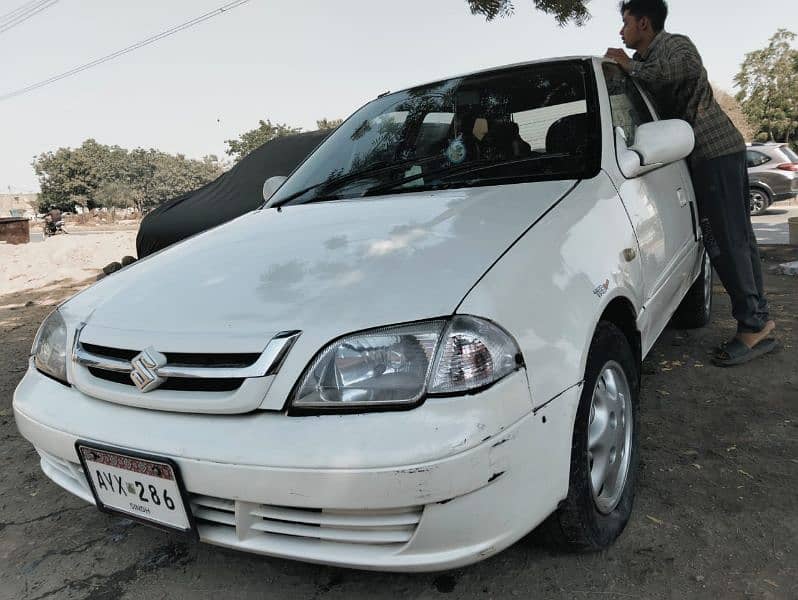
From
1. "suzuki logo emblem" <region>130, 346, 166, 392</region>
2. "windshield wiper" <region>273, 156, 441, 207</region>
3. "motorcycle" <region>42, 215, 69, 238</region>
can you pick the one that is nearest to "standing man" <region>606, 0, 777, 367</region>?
"windshield wiper" <region>273, 156, 441, 207</region>

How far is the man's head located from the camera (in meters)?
3.29

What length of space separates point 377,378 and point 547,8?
6.07 m

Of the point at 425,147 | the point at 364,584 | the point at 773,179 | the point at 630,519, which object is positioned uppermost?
the point at 425,147

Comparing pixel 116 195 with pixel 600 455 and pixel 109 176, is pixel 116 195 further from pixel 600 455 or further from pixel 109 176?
pixel 600 455

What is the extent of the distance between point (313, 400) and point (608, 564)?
104 cm

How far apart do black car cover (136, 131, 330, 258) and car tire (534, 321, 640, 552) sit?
399 cm

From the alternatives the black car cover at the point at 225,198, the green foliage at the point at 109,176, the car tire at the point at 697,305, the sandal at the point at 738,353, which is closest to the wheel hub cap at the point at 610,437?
the sandal at the point at 738,353

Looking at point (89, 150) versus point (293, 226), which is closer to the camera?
point (293, 226)

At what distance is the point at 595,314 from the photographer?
65.6 inches

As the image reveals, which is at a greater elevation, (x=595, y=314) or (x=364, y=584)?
(x=595, y=314)

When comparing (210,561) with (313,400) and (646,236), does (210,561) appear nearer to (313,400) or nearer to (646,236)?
(313,400)

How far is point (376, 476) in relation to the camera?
127 cm

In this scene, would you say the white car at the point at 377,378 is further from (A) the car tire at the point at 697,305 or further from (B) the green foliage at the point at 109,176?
(B) the green foliage at the point at 109,176

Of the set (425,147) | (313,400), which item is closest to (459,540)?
(313,400)
